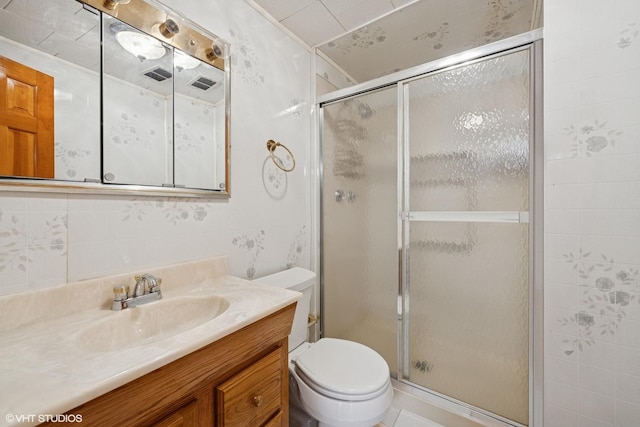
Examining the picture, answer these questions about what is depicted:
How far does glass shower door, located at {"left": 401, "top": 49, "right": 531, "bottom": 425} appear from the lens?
1.18 meters

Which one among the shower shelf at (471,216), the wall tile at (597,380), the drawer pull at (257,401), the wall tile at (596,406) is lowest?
the wall tile at (596,406)

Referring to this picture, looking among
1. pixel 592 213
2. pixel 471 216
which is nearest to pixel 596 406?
pixel 592 213

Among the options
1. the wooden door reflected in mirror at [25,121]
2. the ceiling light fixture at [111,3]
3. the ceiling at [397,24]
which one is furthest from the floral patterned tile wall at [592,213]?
the wooden door reflected in mirror at [25,121]

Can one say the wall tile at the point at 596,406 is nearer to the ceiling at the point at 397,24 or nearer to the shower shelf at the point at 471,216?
the shower shelf at the point at 471,216

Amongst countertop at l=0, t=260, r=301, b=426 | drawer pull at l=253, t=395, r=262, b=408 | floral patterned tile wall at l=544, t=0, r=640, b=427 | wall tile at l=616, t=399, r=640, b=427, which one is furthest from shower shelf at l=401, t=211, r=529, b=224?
drawer pull at l=253, t=395, r=262, b=408

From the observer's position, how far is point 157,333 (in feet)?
2.80

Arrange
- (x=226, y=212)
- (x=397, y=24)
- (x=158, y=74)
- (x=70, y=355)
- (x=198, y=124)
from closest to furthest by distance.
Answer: (x=70, y=355) < (x=158, y=74) < (x=198, y=124) < (x=226, y=212) < (x=397, y=24)

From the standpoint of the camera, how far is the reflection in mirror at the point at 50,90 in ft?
2.31

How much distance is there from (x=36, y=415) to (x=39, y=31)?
96 centimetres

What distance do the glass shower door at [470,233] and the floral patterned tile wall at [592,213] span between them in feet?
0.41

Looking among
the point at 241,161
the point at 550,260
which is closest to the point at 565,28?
the point at 550,260

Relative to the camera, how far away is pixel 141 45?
3.19ft

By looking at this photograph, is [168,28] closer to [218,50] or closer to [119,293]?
[218,50]

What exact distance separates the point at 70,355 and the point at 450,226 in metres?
1.42
